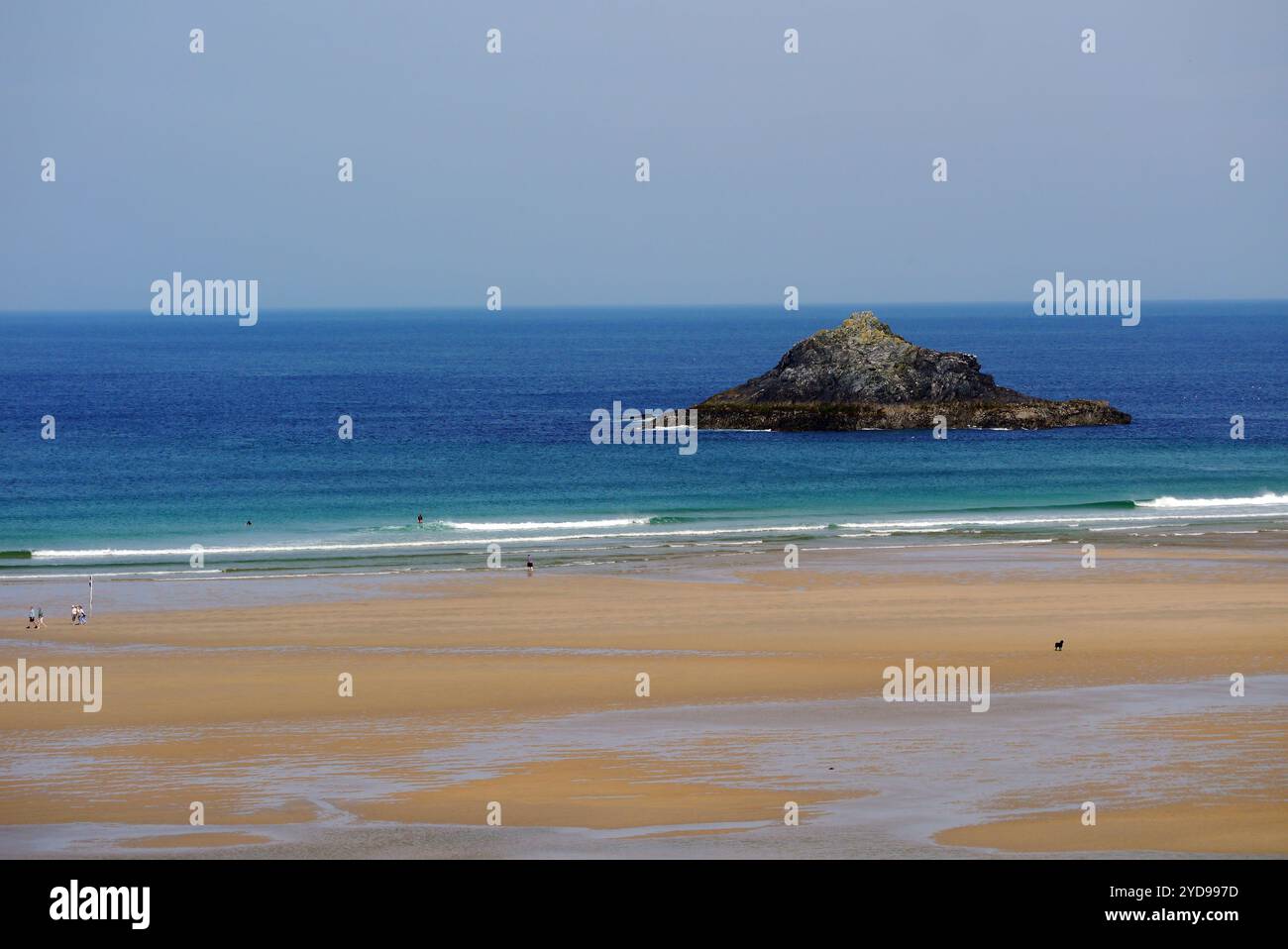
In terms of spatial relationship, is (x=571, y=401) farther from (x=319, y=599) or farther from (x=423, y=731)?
(x=423, y=731)

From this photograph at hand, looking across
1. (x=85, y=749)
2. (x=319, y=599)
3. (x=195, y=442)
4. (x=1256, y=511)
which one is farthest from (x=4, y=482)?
(x=1256, y=511)

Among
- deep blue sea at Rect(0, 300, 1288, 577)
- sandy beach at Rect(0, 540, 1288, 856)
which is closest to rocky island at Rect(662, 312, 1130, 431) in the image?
deep blue sea at Rect(0, 300, 1288, 577)

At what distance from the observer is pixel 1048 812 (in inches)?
775

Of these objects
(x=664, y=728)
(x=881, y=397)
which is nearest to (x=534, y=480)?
(x=881, y=397)

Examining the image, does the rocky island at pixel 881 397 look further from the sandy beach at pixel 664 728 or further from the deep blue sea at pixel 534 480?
the sandy beach at pixel 664 728

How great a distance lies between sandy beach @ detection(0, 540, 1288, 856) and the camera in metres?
19.1

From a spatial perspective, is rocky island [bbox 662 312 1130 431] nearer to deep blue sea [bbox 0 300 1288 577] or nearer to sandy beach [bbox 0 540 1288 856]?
deep blue sea [bbox 0 300 1288 577]

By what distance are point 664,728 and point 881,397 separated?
197ft

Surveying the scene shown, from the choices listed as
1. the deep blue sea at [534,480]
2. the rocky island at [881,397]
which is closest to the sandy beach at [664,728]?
the deep blue sea at [534,480]

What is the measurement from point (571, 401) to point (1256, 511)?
5818 cm

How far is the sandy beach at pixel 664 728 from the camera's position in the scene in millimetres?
19141

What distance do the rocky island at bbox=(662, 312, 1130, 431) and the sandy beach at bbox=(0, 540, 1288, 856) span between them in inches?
1699

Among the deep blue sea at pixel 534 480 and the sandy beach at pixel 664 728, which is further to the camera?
the deep blue sea at pixel 534 480

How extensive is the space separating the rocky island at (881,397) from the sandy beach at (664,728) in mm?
43158
